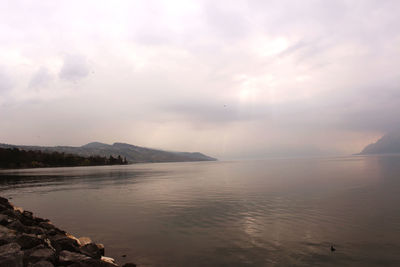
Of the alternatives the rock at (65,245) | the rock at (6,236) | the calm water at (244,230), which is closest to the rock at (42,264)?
the rock at (65,245)

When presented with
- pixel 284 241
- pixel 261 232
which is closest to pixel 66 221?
pixel 261 232

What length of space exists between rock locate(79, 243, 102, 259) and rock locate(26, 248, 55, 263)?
2452 mm

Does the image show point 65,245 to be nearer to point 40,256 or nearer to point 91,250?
point 91,250

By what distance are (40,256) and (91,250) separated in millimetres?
4084

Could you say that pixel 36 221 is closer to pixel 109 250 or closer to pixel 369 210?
pixel 109 250

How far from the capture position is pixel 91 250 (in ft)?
54.6

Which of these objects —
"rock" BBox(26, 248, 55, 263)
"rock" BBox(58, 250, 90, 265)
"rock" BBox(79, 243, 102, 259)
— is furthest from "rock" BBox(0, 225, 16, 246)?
"rock" BBox(79, 243, 102, 259)

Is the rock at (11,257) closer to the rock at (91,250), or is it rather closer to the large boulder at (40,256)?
the large boulder at (40,256)

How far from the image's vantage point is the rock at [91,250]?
51.9 ft

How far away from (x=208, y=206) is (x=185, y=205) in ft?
12.9

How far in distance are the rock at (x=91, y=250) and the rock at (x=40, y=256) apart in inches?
96.5

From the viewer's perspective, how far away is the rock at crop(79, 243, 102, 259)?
15.8 metres

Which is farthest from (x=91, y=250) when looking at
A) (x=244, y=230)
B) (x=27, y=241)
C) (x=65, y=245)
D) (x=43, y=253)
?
(x=244, y=230)

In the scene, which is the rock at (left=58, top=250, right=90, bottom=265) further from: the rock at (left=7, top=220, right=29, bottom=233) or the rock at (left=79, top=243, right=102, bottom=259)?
the rock at (left=7, top=220, right=29, bottom=233)
